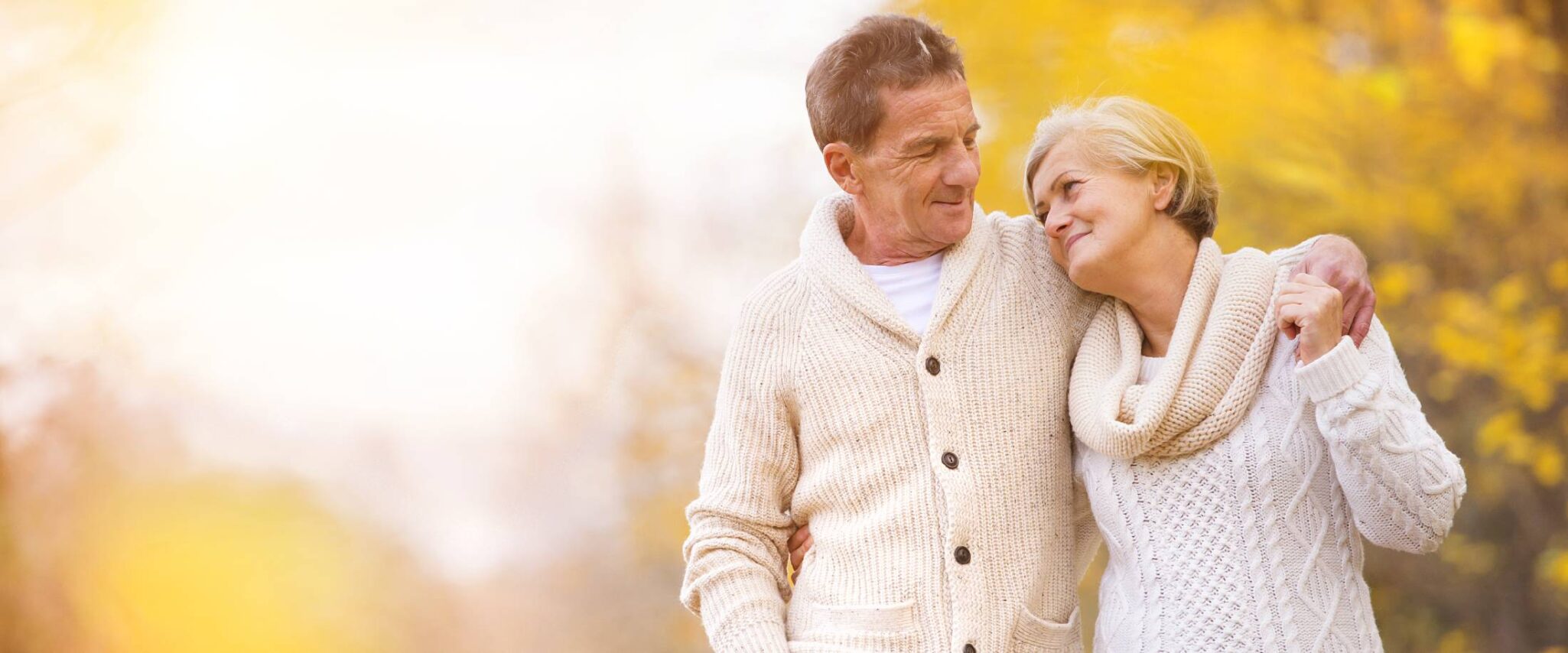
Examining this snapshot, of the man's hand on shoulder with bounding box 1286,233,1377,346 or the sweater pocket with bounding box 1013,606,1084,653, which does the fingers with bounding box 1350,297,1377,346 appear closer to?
the man's hand on shoulder with bounding box 1286,233,1377,346

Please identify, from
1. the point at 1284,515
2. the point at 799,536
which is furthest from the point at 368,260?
the point at 1284,515

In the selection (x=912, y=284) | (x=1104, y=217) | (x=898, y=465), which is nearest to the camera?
(x=1104, y=217)

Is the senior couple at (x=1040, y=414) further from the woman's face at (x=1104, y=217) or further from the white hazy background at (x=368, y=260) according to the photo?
the white hazy background at (x=368, y=260)

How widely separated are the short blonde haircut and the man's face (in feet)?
0.37

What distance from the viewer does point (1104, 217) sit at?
1.89 meters

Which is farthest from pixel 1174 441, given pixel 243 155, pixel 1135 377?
pixel 243 155

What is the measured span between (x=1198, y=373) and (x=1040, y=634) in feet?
1.49

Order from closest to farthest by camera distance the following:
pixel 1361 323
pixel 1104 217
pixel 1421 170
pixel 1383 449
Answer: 1. pixel 1383 449
2. pixel 1361 323
3. pixel 1104 217
4. pixel 1421 170

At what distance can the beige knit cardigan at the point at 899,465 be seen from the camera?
1.96 metres

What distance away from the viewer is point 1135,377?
1888 mm

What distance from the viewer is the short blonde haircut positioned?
1.91 metres

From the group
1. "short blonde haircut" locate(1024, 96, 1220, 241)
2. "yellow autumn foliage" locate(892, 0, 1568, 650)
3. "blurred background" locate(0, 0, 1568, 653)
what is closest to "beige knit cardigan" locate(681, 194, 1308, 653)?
"short blonde haircut" locate(1024, 96, 1220, 241)

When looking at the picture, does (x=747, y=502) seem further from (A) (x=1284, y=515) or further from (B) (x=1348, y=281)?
(B) (x=1348, y=281)

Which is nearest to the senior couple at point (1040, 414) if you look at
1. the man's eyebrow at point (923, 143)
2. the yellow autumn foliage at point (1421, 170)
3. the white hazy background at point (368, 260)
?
the man's eyebrow at point (923, 143)
